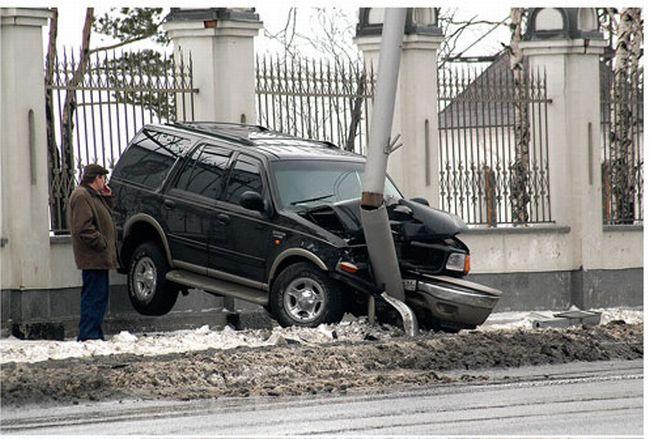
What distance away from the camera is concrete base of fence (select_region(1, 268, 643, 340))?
62.4 feet

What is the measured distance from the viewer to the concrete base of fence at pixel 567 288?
77.8 feet

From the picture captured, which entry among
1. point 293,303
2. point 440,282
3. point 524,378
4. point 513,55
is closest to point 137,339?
point 293,303

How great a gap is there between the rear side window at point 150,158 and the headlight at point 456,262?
3.26 m

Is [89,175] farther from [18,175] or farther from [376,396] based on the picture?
[376,396]

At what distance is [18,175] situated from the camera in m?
18.9

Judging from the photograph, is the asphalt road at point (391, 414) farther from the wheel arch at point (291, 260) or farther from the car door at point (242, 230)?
the car door at point (242, 230)

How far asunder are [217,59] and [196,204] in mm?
3243

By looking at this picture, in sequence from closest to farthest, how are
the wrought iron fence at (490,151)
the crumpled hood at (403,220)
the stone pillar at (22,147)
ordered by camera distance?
the crumpled hood at (403,220) → the stone pillar at (22,147) → the wrought iron fence at (490,151)

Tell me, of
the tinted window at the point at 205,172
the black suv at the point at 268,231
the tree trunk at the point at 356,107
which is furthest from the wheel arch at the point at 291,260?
the tree trunk at the point at 356,107

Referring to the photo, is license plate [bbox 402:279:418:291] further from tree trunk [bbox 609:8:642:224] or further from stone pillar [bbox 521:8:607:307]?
tree trunk [bbox 609:8:642:224]

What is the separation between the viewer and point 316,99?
2183cm

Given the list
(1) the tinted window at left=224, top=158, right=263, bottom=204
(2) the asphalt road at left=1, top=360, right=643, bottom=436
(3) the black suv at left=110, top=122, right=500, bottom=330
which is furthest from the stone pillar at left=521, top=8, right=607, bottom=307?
(2) the asphalt road at left=1, top=360, right=643, bottom=436

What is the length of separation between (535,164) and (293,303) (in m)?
8.23

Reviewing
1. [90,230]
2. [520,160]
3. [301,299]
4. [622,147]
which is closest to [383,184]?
[301,299]
